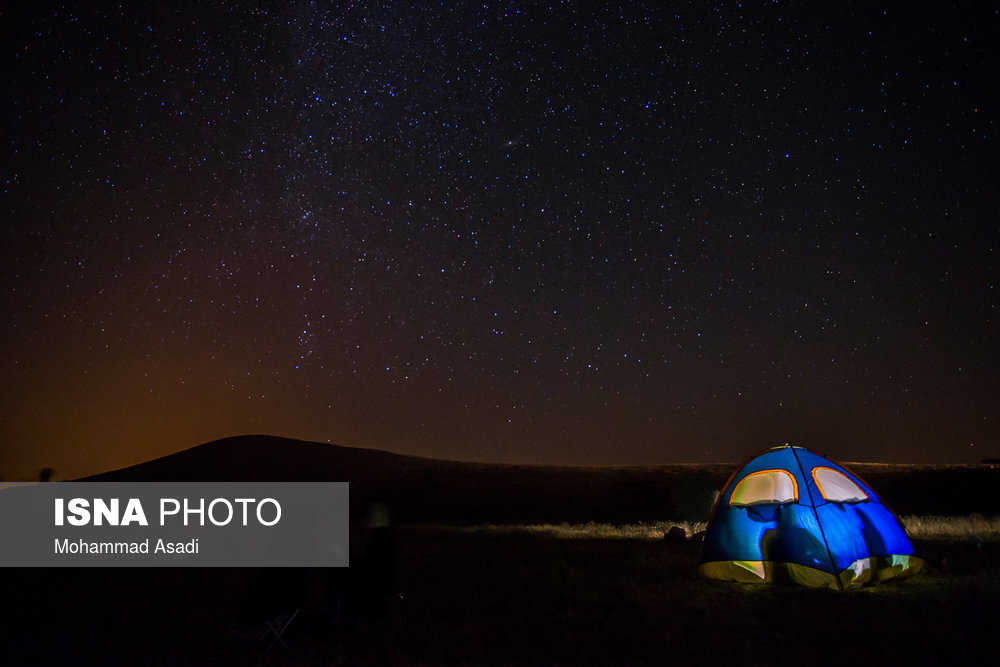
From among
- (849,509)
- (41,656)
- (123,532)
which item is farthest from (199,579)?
(849,509)

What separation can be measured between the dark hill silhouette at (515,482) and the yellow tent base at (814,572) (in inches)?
614

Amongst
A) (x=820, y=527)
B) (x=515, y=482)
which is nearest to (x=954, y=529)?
(x=820, y=527)

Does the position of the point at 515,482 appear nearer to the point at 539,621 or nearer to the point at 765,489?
the point at 765,489

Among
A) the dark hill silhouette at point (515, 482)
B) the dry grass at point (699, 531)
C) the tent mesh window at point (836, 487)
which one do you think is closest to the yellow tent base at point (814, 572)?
the tent mesh window at point (836, 487)

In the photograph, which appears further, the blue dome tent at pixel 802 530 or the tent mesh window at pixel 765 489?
the tent mesh window at pixel 765 489

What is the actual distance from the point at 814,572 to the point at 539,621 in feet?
13.1

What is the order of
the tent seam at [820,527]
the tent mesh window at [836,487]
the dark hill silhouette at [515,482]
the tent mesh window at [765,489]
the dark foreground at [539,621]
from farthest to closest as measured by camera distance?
the dark hill silhouette at [515,482], the tent mesh window at [765,489], the tent mesh window at [836,487], the tent seam at [820,527], the dark foreground at [539,621]

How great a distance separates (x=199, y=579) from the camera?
11.6 metres

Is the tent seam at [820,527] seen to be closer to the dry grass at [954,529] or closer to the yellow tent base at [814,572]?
the yellow tent base at [814,572]

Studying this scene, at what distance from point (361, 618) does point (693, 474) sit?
31895 mm

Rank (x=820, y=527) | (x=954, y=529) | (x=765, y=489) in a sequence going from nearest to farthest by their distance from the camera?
(x=820, y=527), (x=765, y=489), (x=954, y=529)

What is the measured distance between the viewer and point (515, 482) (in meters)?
38.6

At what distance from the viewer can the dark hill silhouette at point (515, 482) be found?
27625 mm

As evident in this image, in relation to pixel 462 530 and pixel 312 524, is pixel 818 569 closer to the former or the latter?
pixel 462 530
